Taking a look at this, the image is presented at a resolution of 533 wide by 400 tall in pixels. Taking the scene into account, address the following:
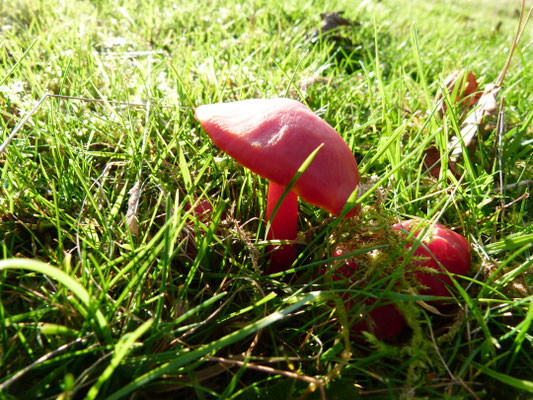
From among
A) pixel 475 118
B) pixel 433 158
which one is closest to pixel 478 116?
pixel 475 118

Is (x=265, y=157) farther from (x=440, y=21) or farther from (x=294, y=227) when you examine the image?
(x=440, y=21)

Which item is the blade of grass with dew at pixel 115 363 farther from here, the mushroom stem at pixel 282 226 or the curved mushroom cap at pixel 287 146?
the mushroom stem at pixel 282 226

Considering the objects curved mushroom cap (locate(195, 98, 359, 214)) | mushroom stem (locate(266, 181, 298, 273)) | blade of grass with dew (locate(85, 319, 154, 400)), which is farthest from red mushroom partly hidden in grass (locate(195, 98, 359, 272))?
blade of grass with dew (locate(85, 319, 154, 400))

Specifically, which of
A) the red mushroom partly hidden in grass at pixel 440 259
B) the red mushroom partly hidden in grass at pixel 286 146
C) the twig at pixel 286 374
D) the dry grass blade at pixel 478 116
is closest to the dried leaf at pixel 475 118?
the dry grass blade at pixel 478 116

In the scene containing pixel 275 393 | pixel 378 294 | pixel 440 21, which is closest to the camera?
pixel 275 393

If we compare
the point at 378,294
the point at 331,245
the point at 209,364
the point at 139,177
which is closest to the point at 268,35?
the point at 139,177

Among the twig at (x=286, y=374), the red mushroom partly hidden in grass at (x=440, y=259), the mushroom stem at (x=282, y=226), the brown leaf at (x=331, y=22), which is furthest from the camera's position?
the brown leaf at (x=331, y=22)
